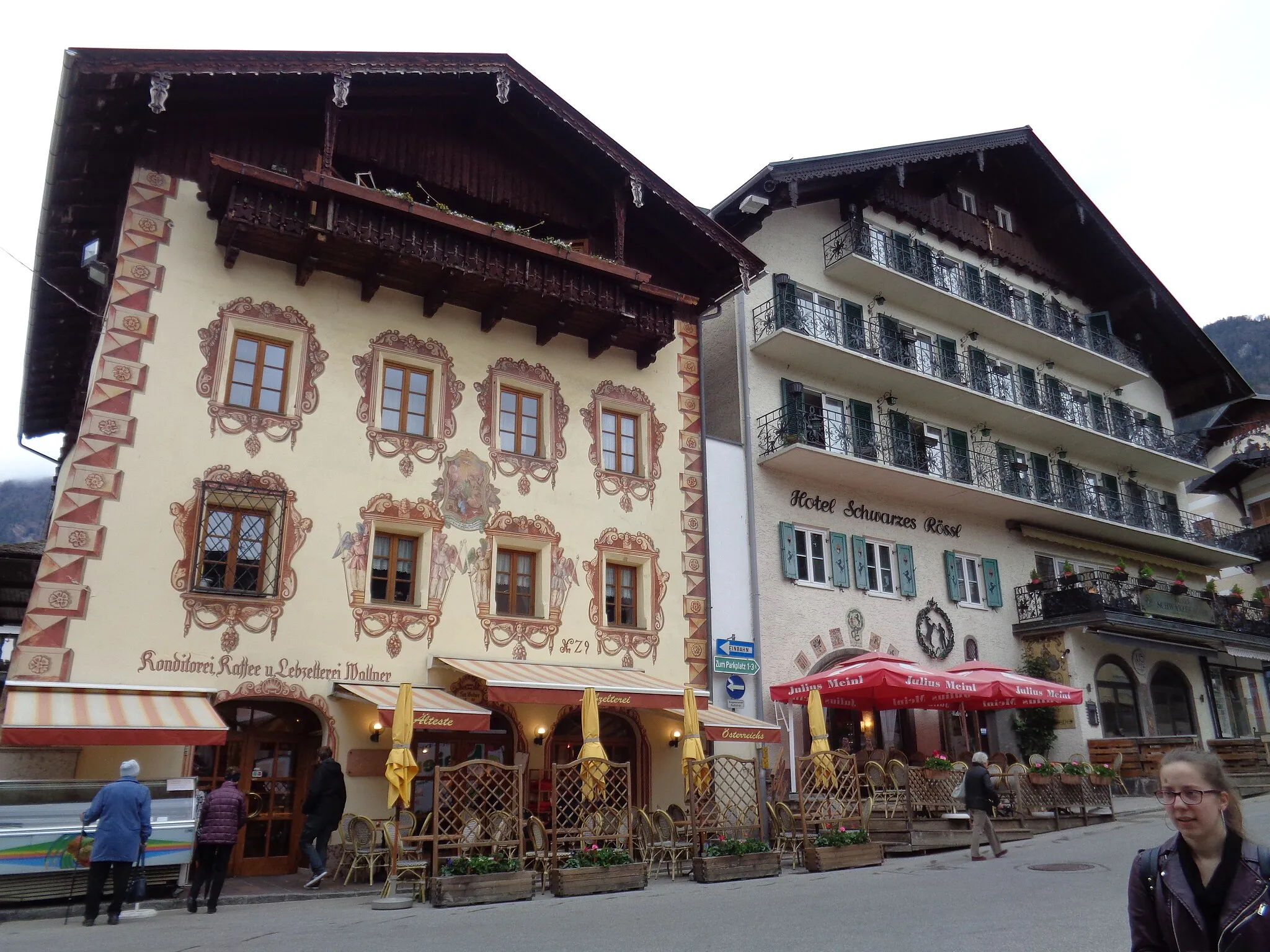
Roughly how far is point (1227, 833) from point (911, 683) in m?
14.7

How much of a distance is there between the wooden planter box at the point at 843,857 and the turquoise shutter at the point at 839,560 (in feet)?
25.4

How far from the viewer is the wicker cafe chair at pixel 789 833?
14547mm

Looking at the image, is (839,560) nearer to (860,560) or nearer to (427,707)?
(860,560)

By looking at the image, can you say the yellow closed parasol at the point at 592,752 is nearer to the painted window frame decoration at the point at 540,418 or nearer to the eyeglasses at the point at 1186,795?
the painted window frame decoration at the point at 540,418

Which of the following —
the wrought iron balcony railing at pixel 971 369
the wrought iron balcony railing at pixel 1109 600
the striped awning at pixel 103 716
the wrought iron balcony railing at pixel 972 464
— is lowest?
the striped awning at pixel 103 716

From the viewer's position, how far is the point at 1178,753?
3.49 meters

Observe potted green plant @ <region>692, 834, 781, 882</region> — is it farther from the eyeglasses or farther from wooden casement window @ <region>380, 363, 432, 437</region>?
the eyeglasses

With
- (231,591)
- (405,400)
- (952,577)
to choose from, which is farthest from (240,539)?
(952,577)

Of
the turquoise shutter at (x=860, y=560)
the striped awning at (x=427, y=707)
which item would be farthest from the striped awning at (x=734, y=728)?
the turquoise shutter at (x=860, y=560)

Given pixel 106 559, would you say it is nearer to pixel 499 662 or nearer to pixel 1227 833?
pixel 499 662

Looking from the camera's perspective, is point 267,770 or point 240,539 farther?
point 240,539

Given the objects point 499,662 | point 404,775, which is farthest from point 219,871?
point 499,662

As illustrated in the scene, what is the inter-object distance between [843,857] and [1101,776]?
726 cm

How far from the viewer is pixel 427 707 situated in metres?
13.5
